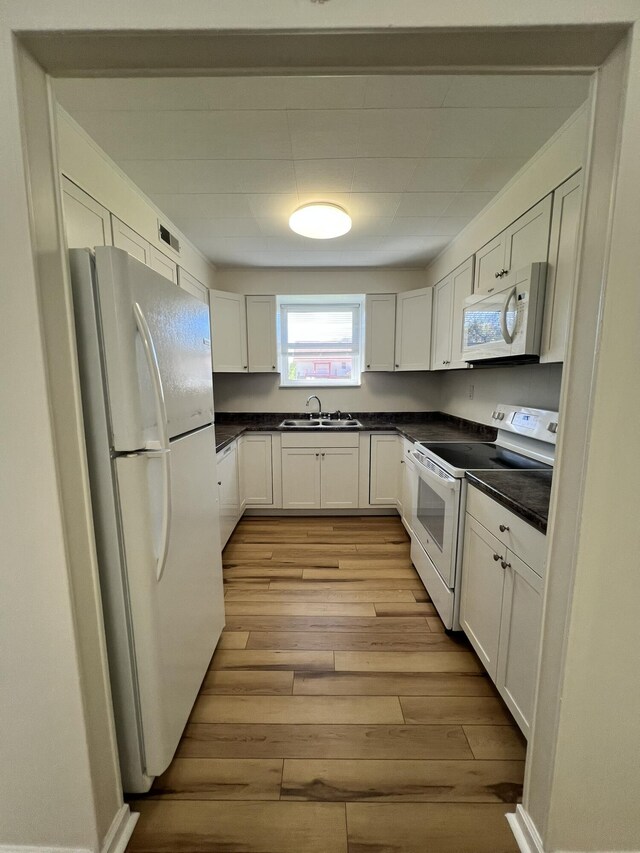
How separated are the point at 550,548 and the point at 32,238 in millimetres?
1471

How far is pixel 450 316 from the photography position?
9.18ft

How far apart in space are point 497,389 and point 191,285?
8.53ft

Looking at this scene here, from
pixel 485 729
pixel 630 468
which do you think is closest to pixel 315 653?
pixel 485 729

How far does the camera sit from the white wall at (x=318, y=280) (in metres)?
3.52

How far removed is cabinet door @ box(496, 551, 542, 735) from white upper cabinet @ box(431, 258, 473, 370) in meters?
1.64

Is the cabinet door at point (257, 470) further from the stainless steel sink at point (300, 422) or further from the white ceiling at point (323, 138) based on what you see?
the white ceiling at point (323, 138)

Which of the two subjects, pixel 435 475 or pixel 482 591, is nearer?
pixel 482 591

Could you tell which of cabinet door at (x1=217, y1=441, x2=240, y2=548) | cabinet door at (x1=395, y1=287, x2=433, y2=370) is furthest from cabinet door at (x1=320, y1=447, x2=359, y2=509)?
cabinet door at (x1=395, y1=287, x2=433, y2=370)

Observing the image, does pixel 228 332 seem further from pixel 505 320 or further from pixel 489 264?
pixel 505 320

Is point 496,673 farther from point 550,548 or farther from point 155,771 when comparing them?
point 155,771

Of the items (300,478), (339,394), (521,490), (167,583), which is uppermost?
(339,394)

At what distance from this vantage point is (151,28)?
692 millimetres

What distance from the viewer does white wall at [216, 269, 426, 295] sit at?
352 cm

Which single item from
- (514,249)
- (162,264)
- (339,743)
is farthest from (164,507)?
(514,249)
